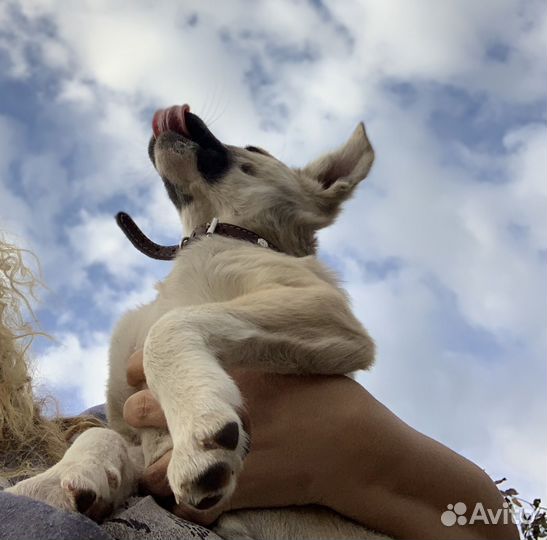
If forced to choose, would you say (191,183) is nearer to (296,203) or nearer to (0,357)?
(296,203)

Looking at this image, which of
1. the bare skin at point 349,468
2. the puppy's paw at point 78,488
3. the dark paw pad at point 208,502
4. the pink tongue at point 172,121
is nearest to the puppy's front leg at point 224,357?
the dark paw pad at point 208,502

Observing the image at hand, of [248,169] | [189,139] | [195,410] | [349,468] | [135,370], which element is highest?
[248,169]

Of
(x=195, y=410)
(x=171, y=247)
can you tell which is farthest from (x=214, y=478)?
(x=171, y=247)

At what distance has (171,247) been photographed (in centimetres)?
398

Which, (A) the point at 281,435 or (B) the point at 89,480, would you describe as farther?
(A) the point at 281,435

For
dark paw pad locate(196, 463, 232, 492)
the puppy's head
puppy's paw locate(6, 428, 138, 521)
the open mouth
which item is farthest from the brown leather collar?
dark paw pad locate(196, 463, 232, 492)

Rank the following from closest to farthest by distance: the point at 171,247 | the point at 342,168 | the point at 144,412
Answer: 1. the point at 144,412
2. the point at 171,247
3. the point at 342,168

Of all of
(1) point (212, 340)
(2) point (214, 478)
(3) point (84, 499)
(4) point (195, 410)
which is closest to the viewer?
(2) point (214, 478)

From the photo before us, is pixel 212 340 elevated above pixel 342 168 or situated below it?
below

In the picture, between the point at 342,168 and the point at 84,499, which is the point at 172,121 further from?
the point at 84,499

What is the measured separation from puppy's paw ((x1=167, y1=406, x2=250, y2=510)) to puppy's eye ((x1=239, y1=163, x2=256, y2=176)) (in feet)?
8.80

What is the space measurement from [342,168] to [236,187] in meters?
0.97

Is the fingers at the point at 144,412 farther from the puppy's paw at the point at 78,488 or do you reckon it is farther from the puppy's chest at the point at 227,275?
the puppy's chest at the point at 227,275

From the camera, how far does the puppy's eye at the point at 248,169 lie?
14.9ft
